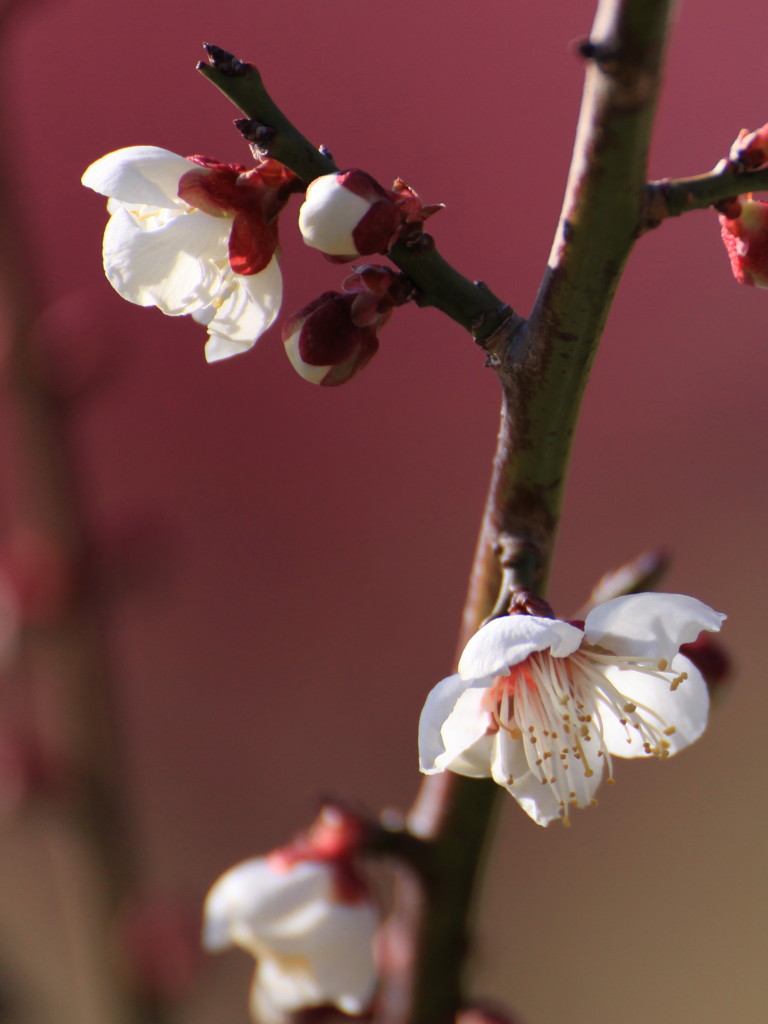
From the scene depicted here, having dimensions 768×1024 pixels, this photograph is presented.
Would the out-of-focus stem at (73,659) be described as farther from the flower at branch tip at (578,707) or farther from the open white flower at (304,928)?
the flower at branch tip at (578,707)

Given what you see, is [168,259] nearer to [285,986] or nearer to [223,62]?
[223,62]

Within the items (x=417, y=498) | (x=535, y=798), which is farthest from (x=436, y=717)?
(x=417, y=498)

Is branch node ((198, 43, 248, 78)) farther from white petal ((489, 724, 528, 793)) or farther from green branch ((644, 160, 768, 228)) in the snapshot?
white petal ((489, 724, 528, 793))

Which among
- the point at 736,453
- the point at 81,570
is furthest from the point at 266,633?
the point at 81,570

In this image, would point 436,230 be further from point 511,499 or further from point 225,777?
point 511,499

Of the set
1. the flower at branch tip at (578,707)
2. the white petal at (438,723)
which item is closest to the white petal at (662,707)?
the flower at branch tip at (578,707)

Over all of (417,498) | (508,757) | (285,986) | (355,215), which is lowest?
(285,986)

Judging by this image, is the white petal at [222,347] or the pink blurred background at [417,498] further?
the pink blurred background at [417,498]
